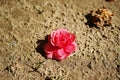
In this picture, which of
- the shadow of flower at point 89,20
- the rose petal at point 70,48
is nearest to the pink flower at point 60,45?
the rose petal at point 70,48

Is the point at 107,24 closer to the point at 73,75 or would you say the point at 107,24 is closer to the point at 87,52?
the point at 87,52

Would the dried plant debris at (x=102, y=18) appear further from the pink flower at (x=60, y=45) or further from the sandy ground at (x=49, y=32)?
the pink flower at (x=60, y=45)

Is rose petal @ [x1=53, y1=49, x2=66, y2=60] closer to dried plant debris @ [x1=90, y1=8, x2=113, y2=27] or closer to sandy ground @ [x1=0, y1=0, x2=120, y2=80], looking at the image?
sandy ground @ [x1=0, y1=0, x2=120, y2=80]

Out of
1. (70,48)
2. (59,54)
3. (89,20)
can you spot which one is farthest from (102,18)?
(59,54)

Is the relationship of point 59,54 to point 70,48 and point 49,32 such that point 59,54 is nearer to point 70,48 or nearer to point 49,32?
point 70,48

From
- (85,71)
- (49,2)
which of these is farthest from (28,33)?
(85,71)

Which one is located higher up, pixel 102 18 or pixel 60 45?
pixel 102 18

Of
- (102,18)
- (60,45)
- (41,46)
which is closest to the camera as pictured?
(60,45)
